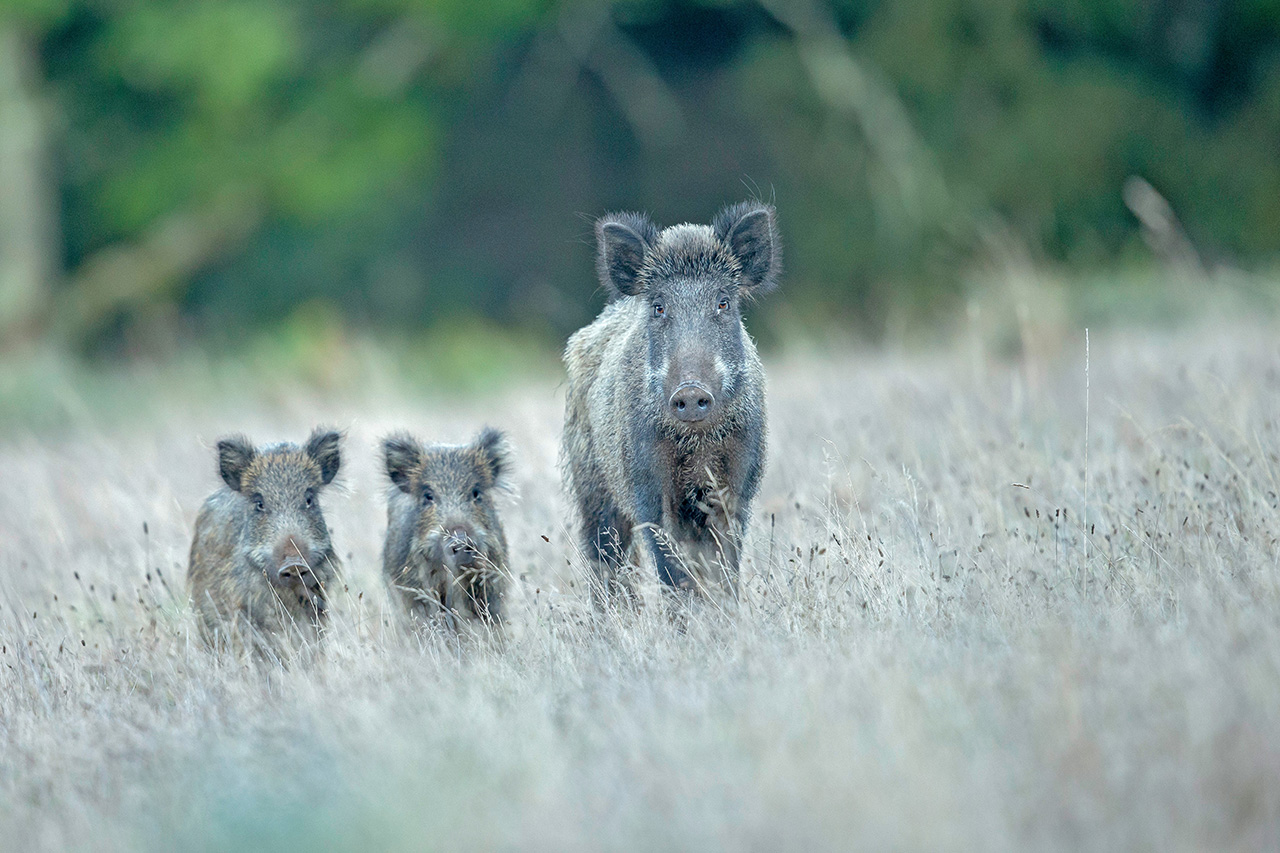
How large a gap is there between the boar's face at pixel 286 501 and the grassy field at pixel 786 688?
0.25m

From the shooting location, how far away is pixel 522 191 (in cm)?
1966

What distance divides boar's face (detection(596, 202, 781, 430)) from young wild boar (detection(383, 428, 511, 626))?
93cm

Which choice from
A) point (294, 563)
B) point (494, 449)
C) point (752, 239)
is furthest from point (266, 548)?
point (752, 239)

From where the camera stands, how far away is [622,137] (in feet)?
62.1

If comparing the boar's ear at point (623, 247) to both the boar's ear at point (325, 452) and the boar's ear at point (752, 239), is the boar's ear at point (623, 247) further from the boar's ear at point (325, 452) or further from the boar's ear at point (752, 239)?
the boar's ear at point (325, 452)

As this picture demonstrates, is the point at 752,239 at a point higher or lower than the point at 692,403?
higher

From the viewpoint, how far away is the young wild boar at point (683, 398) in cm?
455

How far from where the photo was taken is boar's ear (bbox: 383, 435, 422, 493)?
16.8ft

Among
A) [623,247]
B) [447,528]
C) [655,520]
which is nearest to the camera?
[655,520]

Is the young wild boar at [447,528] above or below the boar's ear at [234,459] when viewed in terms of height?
below

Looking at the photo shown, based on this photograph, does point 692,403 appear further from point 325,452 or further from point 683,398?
point 325,452

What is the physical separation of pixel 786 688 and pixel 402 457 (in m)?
2.37

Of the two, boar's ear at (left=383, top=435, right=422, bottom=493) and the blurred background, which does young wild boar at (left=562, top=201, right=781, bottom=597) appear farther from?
the blurred background

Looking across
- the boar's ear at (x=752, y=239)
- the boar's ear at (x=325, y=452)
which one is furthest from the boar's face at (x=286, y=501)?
the boar's ear at (x=752, y=239)
